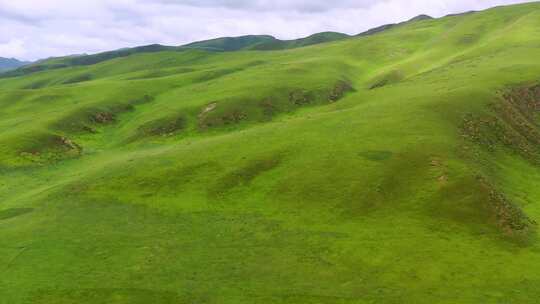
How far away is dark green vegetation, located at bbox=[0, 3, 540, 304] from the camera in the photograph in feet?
140

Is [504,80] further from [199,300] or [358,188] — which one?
[199,300]

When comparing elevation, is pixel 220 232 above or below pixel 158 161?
below

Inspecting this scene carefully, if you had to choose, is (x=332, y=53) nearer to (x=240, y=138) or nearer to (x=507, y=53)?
(x=507, y=53)

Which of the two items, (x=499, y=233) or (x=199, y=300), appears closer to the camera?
(x=199, y=300)

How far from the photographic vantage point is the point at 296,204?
191ft

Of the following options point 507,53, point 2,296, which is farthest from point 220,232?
point 507,53

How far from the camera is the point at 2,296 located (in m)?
41.0

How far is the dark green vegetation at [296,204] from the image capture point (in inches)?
1677

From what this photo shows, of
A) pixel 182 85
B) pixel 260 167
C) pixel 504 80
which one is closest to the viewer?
pixel 260 167

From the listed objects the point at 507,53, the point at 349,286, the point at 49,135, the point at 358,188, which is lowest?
the point at 349,286

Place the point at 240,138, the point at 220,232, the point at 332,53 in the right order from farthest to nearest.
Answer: the point at 332,53, the point at 240,138, the point at 220,232

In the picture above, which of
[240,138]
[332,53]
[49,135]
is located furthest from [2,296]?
[332,53]

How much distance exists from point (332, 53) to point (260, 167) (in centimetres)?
13355

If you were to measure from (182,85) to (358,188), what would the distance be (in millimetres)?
108386
